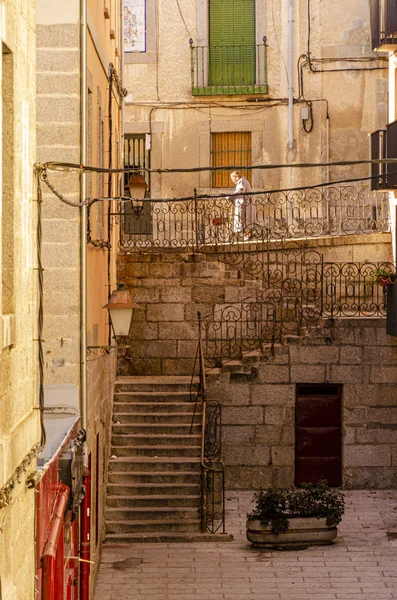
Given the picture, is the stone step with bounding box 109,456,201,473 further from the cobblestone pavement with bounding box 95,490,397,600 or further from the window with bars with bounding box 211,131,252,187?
the window with bars with bounding box 211,131,252,187

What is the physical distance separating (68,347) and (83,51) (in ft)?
10.4

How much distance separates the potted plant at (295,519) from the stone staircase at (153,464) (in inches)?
49.2

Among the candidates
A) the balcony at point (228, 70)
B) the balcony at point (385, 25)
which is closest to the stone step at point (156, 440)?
the balcony at point (385, 25)

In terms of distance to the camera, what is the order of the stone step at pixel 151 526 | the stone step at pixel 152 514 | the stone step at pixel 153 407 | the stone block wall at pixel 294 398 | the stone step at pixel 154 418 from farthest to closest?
the stone block wall at pixel 294 398
the stone step at pixel 153 407
the stone step at pixel 154 418
the stone step at pixel 152 514
the stone step at pixel 151 526

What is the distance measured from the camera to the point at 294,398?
2106 cm

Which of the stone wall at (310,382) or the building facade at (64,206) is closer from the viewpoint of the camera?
the building facade at (64,206)

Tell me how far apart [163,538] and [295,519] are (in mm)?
2075

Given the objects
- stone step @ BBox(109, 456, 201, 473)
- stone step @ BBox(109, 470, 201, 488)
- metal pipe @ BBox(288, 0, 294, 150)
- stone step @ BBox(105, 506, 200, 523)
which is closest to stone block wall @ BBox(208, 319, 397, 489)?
stone step @ BBox(109, 456, 201, 473)

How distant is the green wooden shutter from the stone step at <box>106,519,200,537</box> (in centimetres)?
1239

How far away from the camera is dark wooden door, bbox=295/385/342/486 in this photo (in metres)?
21.2

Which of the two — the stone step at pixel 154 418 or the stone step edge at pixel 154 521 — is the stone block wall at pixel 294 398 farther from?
the stone step edge at pixel 154 521

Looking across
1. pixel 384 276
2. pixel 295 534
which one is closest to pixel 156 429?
pixel 295 534

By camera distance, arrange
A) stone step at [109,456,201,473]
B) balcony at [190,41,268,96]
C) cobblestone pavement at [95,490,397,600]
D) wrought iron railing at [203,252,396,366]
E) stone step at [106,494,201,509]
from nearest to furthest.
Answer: cobblestone pavement at [95,490,397,600] → stone step at [106,494,201,509] → stone step at [109,456,201,473] → wrought iron railing at [203,252,396,366] → balcony at [190,41,268,96]

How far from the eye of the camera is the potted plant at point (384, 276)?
21031 millimetres
